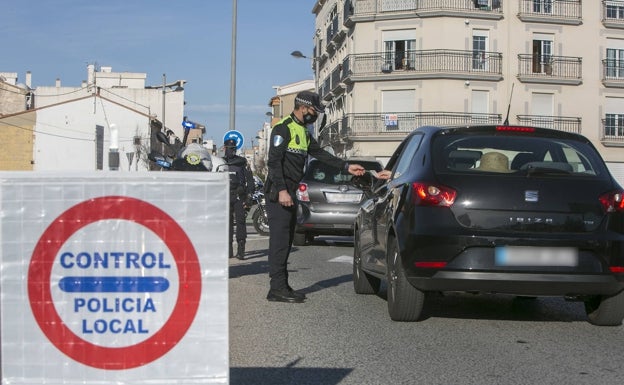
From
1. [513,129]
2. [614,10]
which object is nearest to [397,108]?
[614,10]

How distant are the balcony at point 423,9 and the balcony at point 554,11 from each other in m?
1.85

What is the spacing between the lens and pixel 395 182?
6582 mm

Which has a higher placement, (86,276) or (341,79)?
(341,79)

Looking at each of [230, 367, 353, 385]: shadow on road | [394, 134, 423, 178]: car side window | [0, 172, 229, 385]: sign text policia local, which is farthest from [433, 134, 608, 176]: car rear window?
[0, 172, 229, 385]: sign text policia local

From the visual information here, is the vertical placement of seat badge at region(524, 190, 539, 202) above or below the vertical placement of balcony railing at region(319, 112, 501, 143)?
below

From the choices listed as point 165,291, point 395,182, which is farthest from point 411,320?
point 165,291

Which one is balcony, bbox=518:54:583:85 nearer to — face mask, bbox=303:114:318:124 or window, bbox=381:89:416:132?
window, bbox=381:89:416:132

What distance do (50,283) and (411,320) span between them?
375 centimetres

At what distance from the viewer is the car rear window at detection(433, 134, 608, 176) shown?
19.6ft

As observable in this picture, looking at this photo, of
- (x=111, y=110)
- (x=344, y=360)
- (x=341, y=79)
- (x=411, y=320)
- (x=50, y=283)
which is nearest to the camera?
(x=50, y=283)

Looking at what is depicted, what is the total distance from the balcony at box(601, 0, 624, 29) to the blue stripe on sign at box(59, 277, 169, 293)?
4993 cm

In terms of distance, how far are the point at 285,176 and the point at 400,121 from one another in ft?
129

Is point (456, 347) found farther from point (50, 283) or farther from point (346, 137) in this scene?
point (346, 137)

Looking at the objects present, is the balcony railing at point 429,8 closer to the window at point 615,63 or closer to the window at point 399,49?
the window at point 399,49
